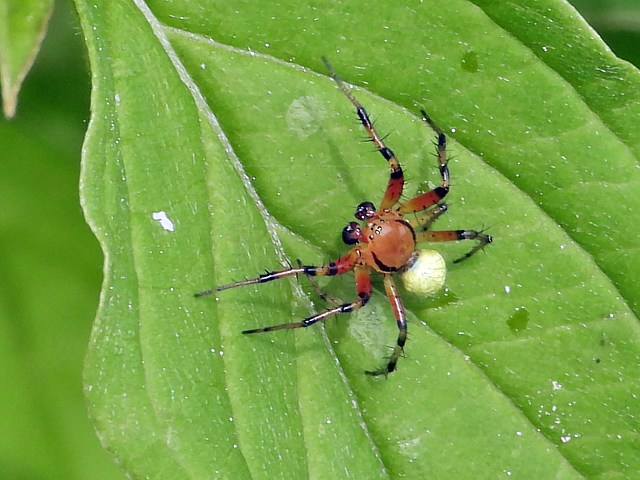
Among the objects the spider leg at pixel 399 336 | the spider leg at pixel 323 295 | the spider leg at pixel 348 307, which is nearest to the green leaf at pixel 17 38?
the spider leg at pixel 348 307

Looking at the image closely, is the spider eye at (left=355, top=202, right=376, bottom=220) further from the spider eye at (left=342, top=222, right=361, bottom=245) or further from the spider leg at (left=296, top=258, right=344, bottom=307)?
the spider leg at (left=296, top=258, right=344, bottom=307)

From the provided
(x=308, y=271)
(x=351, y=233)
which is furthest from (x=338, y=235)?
(x=308, y=271)

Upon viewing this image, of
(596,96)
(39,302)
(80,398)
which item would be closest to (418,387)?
(596,96)

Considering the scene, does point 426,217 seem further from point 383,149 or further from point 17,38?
point 17,38

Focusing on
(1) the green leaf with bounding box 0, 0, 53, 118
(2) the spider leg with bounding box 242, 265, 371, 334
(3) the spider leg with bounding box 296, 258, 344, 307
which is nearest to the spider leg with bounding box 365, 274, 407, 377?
(2) the spider leg with bounding box 242, 265, 371, 334

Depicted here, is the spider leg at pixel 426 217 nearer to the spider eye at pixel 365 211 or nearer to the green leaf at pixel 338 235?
the green leaf at pixel 338 235

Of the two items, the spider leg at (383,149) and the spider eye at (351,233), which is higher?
the spider leg at (383,149)
